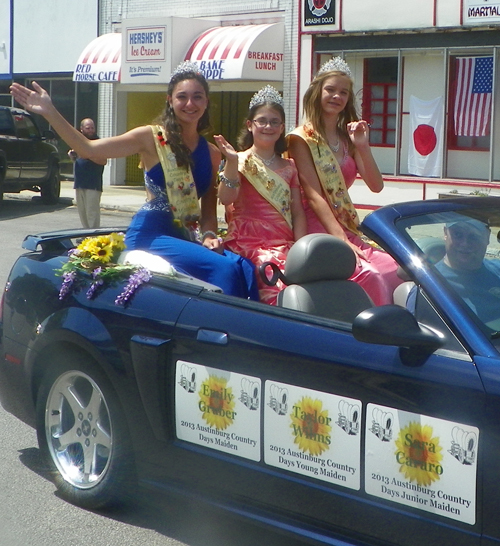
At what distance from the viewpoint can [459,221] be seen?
3600 mm

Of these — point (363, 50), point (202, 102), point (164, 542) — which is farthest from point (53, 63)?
point (164, 542)

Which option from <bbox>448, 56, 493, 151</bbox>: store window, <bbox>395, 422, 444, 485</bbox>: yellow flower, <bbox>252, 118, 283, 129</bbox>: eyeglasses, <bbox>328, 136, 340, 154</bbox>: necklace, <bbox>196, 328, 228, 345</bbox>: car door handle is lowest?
<bbox>395, 422, 444, 485</bbox>: yellow flower

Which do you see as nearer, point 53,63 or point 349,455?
point 349,455

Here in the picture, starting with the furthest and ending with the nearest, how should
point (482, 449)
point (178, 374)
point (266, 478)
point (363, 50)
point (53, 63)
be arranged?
point (53, 63), point (363, 50), point (178, 374), point (266, 478), point (482, 449)

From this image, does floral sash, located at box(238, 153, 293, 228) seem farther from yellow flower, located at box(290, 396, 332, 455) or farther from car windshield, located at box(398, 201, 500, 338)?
yellow flower, located at box(290, 396, 332, 455)

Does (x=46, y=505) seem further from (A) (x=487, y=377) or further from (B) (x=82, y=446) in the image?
(A) (x=487, y=377)

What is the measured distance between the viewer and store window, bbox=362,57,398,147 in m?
19.2

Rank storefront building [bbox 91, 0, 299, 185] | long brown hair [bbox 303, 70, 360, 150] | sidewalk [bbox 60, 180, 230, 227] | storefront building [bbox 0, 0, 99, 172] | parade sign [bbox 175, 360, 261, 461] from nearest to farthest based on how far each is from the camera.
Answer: parade sign [bbox 175, 360, 261, 461]
long brown hair [bbox 303, 70, 360, 150]
sidewalk [bbox 60, 180, 230, 227]
storefront building [bbox 91, 0, 299, 185]
storefront building [bbox 0, 0, 99, 172]

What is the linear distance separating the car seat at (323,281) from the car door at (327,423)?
41 centimetres

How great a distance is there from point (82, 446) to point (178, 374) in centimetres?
83

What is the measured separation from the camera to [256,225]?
5.29m

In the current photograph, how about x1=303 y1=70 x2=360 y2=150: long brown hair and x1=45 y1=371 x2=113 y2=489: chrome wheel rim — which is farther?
x1=303 y1=70 x2=360 y2=150: long brown hair

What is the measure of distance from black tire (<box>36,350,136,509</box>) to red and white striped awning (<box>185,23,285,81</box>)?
52.6ft

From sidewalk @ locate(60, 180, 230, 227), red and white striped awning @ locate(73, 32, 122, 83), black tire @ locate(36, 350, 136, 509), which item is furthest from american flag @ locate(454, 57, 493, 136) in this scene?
black tire @ locate(36, 350, 136, 509)
